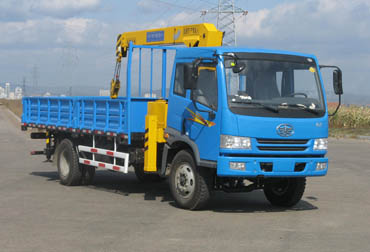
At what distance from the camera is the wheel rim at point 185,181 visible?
33.4 feet

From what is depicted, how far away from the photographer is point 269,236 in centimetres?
812

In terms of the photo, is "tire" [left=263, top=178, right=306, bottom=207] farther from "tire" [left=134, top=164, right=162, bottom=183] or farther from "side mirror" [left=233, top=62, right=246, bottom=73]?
"tire" [left=134, top=164, right=162, bottom=183]

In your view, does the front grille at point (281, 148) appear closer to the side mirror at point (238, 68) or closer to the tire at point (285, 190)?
the tire at point (285, 190)

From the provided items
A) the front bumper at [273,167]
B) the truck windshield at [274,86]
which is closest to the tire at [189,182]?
the front bumper at [273,167]

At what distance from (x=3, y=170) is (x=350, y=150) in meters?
13.8

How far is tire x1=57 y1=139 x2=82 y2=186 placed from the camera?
13.3 meters

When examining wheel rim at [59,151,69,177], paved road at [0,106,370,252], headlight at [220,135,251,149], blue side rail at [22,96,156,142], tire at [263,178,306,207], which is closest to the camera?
paved road at [0,106,370,252]

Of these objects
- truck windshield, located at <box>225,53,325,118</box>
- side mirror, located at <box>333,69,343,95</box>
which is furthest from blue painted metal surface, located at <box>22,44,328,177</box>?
side mirror, located at <box>333,69,343,95</box>

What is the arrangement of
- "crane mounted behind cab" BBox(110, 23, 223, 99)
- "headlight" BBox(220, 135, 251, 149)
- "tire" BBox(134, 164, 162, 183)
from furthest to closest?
"tire" BBox(134, 164, 162, 183) → "crane mounted behind cab" BBox(110, 23, 223, 99) → "headlight" BBox(220, 135, 251, 149)

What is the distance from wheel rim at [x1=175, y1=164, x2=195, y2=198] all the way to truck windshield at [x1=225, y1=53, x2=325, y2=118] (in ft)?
4.59

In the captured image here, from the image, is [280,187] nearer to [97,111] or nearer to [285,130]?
[285,130]

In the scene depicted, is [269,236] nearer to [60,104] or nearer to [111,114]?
[111,114]

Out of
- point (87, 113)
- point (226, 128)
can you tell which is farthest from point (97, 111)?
point (226, 128)

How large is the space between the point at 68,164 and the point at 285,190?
4875 millimetres
